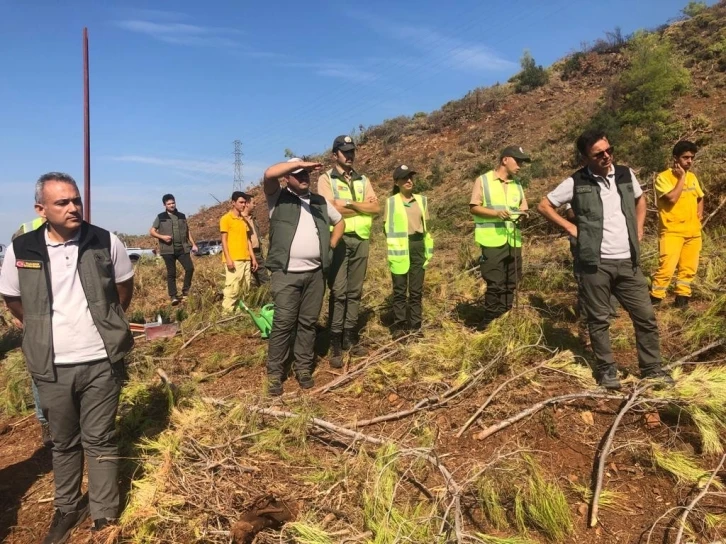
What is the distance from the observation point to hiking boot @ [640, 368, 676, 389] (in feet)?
10.9

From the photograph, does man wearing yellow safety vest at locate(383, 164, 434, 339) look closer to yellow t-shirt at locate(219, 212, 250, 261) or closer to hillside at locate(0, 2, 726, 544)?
hillside at locate(0, 2, 726, 544)

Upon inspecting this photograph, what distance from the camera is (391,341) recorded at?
190 inches

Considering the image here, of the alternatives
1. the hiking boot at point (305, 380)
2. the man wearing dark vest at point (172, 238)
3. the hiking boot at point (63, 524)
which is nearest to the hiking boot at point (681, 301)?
the hiking boot at point (305, 380)

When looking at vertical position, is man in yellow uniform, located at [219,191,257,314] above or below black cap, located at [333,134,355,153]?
below

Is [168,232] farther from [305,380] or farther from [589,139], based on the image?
[589,139]

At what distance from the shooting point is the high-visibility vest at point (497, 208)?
4.48 meters

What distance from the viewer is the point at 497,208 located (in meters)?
4.48

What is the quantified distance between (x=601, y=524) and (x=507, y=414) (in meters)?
0.93

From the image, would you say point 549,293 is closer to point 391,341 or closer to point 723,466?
point 391,341

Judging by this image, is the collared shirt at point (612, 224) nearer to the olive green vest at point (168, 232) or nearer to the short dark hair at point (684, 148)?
the short dark hair at point (684, 148)

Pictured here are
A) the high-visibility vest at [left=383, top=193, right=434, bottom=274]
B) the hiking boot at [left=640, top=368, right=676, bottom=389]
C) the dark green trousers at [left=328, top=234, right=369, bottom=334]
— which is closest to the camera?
the hiking boot at [left=640, top=368, right=676, bottom=389]

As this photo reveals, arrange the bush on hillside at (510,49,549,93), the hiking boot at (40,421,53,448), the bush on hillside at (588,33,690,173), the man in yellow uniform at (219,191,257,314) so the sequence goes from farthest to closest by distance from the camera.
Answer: the bush on hillside at (510,49,549,93) → the bush on hillside at (588,33,690,173) → the man in yellow uniform at (219,191,257,314) → the hiking boot at (40,421,53,448)

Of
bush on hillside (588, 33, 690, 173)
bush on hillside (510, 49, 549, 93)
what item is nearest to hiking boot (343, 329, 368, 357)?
bush on hillside (588, 33, 690, 173)

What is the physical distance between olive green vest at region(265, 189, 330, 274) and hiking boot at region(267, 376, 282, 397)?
88 cm
